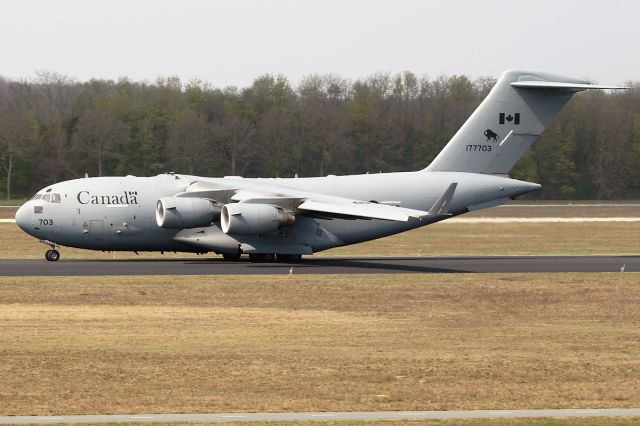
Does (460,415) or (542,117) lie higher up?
(542,117)

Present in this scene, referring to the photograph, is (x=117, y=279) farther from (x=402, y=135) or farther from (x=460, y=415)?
(x=402, y=135)

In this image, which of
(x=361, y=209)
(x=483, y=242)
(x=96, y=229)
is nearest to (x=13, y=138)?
(x=483, y=242)

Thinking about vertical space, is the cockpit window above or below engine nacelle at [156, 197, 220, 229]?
above

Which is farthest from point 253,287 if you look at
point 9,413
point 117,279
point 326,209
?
point 9,413

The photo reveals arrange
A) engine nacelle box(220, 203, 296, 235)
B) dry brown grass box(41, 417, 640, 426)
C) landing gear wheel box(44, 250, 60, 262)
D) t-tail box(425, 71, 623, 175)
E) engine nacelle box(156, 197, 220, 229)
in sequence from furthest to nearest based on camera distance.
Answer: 1. t-tail box(425, 71, 623, 175)
2. landing gear wheel box(44, 250, 60, 262)
3. engine nacelle box(156, 197, 220, 229)
4. engine nacelle box(220, 203, 296, 235)
5. dry brown grass box(41, 417, 640, 426)

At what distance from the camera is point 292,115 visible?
3396 inches

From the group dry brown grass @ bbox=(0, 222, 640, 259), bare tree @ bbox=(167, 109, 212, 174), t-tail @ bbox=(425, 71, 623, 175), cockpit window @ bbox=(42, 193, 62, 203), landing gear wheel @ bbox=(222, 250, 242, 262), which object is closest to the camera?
cockpit window @ bbox=(42, 193, 62, 203)

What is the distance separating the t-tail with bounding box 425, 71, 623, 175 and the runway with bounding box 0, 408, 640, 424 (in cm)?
2740

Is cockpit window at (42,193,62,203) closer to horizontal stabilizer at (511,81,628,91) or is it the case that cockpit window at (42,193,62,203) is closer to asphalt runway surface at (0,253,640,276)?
asphalt runway surface at (0,253,640,276)

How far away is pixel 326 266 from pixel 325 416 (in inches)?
907

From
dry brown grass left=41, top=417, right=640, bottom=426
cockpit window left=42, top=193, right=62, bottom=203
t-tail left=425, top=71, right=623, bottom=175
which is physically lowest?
dry brown grass left=41, top=417, right=640, bottom=426

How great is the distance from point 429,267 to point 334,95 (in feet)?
203

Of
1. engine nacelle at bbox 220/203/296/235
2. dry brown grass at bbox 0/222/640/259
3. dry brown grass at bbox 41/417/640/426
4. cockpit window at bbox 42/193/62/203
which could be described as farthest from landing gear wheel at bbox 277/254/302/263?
dry brown grass at bbox 41/417/640/426

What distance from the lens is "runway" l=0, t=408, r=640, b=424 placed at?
Answer: 14.2m
